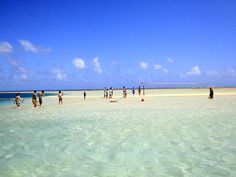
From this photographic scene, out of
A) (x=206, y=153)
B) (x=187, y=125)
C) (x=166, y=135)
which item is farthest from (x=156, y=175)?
(x=187, y=125)

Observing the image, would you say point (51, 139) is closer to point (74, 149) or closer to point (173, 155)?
point (74, 149)

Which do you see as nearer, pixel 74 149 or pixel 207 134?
pixel 74 149

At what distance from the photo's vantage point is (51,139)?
35.6ft

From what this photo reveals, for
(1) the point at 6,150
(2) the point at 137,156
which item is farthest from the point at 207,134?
(1) the point at 6,150

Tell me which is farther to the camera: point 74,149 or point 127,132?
point 127,132

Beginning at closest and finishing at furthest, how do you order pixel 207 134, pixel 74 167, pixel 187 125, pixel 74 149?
pixel 74 167 → pixel 74 149 → pixel 207 134 → pixel 187 125

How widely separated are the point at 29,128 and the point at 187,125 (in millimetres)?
7526

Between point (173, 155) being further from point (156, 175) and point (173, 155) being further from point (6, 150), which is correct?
point (6, 150)

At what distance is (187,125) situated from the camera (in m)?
13.1

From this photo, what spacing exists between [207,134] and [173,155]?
132 inches

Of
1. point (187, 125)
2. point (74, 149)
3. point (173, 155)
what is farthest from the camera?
point (187, 125)

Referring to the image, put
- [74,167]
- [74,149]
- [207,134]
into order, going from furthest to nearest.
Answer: [207,134] < [74,149] < [74,167]

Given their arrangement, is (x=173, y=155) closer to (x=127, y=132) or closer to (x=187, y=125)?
(x=127, y=132)

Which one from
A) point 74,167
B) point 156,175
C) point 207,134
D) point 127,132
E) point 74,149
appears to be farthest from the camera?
point 127,132
